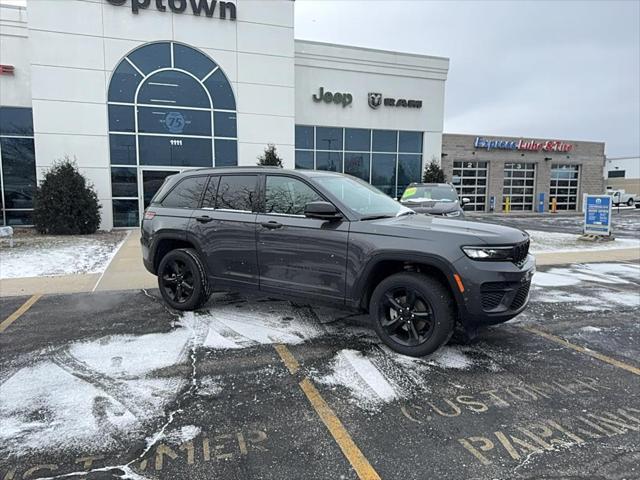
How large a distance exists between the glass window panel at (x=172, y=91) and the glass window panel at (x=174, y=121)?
27 centimetres

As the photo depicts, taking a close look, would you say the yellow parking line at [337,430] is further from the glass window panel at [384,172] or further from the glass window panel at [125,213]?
the glass window panel at [384,172]

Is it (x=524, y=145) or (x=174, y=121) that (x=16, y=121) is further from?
(x=524, y=145)

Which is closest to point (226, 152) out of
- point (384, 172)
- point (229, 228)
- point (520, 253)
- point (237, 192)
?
point (384, 172)

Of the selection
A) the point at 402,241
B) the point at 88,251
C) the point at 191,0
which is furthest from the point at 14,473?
the point at 191,0

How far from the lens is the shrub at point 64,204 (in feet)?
48.7

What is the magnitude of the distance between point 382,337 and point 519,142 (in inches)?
1167

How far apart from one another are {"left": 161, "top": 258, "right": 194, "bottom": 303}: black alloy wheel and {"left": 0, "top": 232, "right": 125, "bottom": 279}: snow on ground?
370 cm

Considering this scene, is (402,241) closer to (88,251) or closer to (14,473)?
(14,473)

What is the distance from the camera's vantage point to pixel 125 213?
17.3 meters

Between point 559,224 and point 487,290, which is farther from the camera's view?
point 559,224

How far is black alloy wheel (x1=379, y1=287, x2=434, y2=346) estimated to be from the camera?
431 centimetres

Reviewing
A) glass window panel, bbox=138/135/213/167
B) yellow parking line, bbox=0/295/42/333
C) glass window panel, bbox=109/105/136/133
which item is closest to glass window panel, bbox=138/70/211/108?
glass window panel, bbox=109/105/136/133

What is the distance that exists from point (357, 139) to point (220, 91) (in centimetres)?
709

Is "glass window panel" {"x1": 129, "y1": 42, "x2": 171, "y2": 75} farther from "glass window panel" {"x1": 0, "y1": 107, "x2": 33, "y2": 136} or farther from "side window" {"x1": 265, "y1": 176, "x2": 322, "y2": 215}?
"side window" {"x1": 265, "y1": 176, "x2": 322, "y2": 215}
